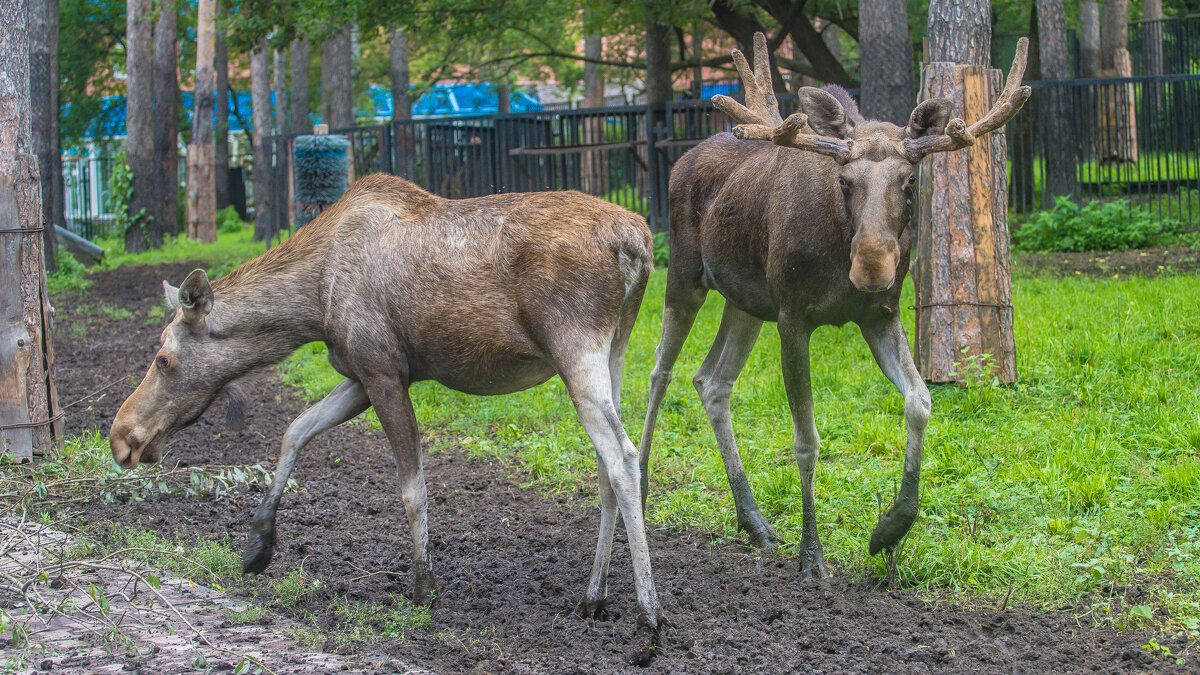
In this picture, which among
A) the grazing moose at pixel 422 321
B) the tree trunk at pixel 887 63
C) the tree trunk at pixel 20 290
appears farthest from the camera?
the tree trunk at pixel 887 63

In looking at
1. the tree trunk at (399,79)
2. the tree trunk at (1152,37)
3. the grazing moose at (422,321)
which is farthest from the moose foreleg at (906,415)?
the tree trunk at (399,79)

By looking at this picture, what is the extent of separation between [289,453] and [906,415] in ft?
9.52

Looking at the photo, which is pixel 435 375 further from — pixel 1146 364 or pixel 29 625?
pixel 1146 364

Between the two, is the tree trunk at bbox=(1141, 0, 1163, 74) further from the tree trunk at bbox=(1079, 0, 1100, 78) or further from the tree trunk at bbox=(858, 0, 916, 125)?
the tree trunk at bbox=(858, 0, 916, 125)

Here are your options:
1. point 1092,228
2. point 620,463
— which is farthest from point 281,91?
point 620,463

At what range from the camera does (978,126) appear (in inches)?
191

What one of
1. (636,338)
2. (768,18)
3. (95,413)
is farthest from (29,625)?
(768,18)

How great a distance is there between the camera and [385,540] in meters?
5.84

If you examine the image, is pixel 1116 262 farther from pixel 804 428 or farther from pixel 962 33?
pixel 804 428

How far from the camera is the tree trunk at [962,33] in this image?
320 inches

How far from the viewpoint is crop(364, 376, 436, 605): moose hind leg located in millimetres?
4812

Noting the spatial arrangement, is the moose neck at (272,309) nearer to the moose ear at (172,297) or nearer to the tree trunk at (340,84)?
the moose ear at (172,297)

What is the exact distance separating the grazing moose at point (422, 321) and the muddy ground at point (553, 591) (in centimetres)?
28

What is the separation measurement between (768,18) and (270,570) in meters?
20.9
